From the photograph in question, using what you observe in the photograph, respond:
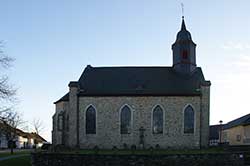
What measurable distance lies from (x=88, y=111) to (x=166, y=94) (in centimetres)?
837

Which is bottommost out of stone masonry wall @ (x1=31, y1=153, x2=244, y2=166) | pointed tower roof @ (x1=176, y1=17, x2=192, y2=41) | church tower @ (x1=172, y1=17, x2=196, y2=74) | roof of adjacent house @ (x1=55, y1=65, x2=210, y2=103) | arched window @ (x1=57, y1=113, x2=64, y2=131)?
stone masonry wall @ (x1=31, y1=153, x2=244, y2=166)

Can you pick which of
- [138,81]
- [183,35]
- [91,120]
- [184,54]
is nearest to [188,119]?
[138,81]

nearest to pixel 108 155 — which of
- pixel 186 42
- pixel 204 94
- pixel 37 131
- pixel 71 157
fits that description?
pixel 71 157

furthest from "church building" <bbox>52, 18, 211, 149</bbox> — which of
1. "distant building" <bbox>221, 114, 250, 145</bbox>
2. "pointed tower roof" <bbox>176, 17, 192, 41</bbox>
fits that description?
"distant building" <bbox>221, 114, 250, 145</bbox>

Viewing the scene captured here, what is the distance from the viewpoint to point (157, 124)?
133 ft

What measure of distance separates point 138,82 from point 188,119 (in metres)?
6.79

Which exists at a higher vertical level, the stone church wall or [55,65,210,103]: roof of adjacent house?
[55,65,210,103]: roof of adjacent house

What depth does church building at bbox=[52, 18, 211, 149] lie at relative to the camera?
40.0 meters

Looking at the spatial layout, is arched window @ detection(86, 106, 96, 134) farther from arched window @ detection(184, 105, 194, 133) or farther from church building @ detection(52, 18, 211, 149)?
arched window @ detection(184, 105, 194, 133)

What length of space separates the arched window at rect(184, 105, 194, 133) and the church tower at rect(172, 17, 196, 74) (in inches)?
196

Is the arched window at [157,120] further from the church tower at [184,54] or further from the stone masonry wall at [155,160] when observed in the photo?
the stone masonry wall at [155,160]

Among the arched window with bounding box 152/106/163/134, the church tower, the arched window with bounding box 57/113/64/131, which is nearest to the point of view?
the arched window with bounding box 152/106/163/134

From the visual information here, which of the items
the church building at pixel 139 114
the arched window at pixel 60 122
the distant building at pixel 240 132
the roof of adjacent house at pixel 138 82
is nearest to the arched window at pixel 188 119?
the church building at pixel 139 114

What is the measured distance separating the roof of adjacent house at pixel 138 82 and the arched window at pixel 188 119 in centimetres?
165
